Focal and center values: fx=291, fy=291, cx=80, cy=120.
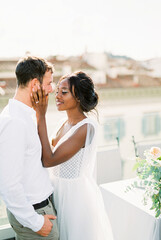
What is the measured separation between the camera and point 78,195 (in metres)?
1.44

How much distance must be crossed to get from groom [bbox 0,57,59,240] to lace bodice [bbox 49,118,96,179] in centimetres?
23

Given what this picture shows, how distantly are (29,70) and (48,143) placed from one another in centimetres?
33

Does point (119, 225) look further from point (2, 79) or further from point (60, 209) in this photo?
point (2, 79)

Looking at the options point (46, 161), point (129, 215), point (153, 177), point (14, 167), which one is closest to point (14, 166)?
point (14, 167)

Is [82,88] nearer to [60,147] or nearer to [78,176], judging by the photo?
[60,147]

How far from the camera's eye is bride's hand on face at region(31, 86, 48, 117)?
116 centimetres

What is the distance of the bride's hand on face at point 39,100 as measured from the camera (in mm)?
1161

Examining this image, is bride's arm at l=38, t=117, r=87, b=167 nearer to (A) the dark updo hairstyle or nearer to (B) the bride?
(B) the bride

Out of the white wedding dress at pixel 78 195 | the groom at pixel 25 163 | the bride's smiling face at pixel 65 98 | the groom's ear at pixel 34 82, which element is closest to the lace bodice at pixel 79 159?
the white wedding dress at pixel 78 195

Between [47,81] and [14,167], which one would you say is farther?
[47,81]

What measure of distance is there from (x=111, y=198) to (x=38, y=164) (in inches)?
34.1

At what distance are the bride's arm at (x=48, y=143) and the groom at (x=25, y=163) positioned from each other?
1.6 inches

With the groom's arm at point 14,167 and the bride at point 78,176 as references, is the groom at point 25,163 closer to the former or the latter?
the groom's arm at point 14,167

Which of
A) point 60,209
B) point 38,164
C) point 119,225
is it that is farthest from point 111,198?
point 38,164
